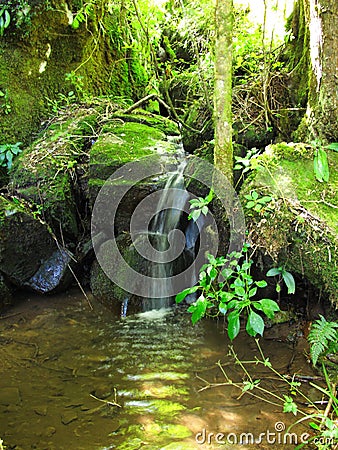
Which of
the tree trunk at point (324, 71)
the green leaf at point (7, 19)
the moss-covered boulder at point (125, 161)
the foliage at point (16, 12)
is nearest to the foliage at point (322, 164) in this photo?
the tree trunk at point (324, 71)

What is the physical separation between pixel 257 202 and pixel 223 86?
124 centimetres

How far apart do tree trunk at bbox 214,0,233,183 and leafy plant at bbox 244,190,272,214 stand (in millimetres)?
490

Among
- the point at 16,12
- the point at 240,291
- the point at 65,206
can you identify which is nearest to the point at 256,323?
the point at 240,291

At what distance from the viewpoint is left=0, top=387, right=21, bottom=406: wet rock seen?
115 inches

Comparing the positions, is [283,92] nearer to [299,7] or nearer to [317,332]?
[299,7]

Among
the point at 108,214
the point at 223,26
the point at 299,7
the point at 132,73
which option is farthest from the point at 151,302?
the point at 132,73

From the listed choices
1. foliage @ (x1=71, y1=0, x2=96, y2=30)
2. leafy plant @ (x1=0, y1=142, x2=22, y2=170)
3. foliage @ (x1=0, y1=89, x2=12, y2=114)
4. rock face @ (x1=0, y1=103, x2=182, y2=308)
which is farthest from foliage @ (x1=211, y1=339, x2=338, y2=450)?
foliage @ (x1=71, y1=0, x2=96, y2=30)

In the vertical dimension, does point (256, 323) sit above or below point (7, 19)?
below

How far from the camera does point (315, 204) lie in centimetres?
351

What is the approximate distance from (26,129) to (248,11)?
4.33m

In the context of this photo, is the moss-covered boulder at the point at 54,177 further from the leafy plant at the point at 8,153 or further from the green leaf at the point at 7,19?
the green leaf at the point at 7,19

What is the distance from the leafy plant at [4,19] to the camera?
543cm

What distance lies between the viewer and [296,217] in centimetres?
343

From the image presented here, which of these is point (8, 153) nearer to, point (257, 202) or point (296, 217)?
point (257, 202)
